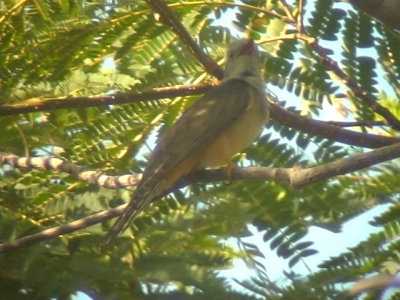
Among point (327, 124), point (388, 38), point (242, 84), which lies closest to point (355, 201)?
point (327, 124)

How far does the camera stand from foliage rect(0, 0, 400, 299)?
3260 mm

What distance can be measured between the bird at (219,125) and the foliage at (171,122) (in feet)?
0.27

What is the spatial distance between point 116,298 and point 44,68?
164 centimetres

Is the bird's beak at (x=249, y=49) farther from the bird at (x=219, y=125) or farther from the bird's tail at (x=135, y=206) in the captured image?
the bird's tail at (x=135, y=206)

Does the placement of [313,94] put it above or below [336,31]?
below

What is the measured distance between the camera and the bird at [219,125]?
4.18m

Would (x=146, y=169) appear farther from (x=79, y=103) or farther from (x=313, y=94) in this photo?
(x=313, y=94)

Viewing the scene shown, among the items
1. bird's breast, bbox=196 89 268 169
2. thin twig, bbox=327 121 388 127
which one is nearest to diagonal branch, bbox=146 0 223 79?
bird's breast, bbox=196 89 268 169

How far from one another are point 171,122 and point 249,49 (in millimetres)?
558

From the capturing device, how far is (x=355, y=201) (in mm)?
3514

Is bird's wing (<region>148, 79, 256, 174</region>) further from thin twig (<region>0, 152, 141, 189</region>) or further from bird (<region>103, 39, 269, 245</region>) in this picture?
thin twig (<region>0, 152, 141, 189</region>)

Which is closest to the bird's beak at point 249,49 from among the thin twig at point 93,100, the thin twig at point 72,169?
the thin twig at point 93,100

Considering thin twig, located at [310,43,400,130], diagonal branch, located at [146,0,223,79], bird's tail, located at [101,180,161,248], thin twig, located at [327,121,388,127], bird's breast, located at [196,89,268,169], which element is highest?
diagonal branch, located at [146,0,223,79]

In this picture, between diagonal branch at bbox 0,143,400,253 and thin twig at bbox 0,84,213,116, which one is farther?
thin twig at bbox 0,84,213,116
